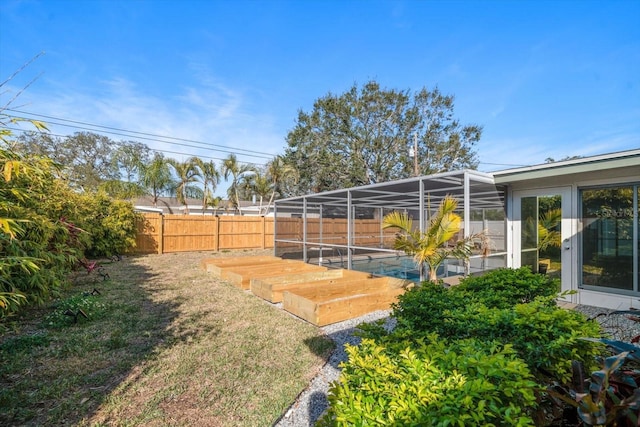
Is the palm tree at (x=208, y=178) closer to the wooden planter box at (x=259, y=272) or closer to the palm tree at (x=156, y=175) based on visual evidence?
the palm tree at (x=156, y=175)

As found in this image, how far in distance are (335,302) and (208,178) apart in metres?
16.6

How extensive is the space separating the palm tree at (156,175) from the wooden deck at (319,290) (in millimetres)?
12369

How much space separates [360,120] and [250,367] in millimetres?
18533

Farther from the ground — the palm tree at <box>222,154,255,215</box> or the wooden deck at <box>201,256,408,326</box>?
the palm tree at <box>222,154,255,215</box>

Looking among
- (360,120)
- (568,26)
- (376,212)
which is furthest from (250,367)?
(360,120)

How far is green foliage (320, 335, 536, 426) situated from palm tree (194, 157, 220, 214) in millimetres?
19047

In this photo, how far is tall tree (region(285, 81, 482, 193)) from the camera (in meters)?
19.6

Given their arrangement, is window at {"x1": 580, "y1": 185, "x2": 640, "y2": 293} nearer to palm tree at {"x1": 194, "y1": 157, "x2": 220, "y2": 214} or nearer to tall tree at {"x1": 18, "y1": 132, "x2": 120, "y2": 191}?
palm tree at {"x1": 194, "y1": 157, "x2": 220, "y2": 214}

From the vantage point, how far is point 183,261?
11.0 m

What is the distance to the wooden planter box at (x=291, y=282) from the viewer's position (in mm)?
5664

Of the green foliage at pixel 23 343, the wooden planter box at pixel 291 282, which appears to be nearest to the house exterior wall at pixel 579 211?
the wooden planter box at pixel 291 282

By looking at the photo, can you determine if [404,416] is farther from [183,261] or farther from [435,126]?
[435,126]

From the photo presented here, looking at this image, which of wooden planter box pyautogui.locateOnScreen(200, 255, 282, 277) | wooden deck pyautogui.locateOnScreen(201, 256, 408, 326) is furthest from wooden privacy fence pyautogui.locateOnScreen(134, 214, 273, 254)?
wooden deck pyautogui.locateOnScreen(201, 256, 408, 326)

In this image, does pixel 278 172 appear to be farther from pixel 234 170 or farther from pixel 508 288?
pixel 508 288
